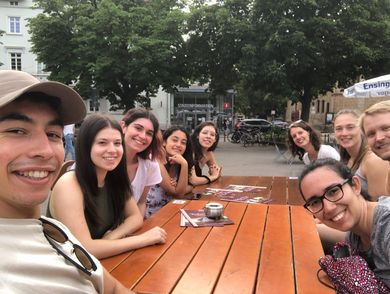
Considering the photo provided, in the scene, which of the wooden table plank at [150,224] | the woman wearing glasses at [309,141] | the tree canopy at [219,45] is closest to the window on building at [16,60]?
the tree canopy at [219,45]

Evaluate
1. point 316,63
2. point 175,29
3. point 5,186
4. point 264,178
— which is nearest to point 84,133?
point 5,186

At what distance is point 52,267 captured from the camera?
1.29m

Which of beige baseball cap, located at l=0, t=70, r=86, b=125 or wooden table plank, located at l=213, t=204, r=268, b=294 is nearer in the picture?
beige baseball cap, located at l=0, t=70, r=86, b=125

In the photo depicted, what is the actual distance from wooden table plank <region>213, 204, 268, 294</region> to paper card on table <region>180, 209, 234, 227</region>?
0.14 m

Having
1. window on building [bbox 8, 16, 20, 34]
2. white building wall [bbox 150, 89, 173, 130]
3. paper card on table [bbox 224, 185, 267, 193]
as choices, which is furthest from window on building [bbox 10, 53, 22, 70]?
paper card on table [bbox 224, 185, 267, 193]

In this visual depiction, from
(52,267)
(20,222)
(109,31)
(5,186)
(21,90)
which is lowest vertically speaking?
(52,267)

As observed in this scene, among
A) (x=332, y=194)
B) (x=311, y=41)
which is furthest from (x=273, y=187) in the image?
(x=311, y=41)

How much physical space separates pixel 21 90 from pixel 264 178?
4.63m

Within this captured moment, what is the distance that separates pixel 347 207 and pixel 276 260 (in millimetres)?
481

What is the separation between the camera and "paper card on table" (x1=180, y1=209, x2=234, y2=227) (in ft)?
9.14

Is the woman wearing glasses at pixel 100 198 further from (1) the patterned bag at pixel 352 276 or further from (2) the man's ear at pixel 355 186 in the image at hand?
(2) the man's ear at pixel 355 186

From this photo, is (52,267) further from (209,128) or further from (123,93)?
(123,93)

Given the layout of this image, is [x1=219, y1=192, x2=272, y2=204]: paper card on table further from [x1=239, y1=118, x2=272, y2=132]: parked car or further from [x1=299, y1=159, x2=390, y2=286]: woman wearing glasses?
[x1=239, y1=118, x2=272, y2=132]: parked car

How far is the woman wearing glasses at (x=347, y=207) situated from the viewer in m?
1.92
